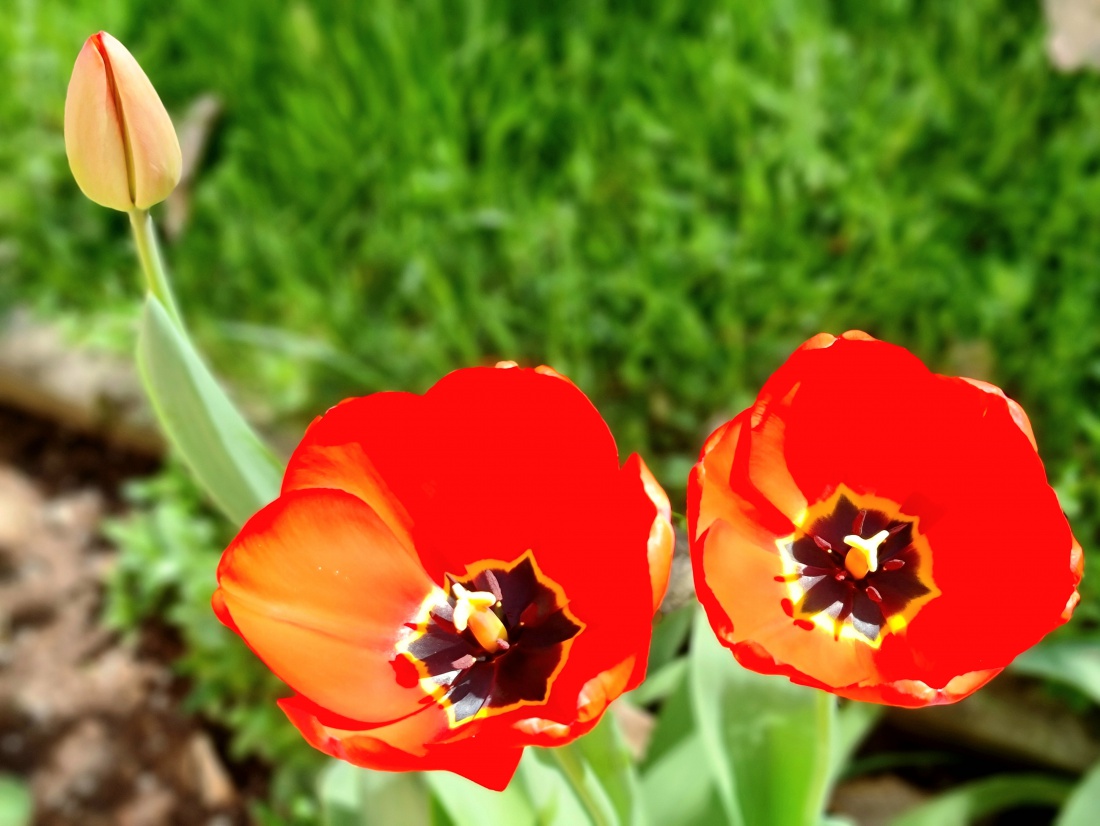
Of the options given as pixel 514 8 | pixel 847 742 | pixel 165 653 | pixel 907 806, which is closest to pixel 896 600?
pixel 847 742

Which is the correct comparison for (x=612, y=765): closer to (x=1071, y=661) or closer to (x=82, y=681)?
(x=1071, y=661)

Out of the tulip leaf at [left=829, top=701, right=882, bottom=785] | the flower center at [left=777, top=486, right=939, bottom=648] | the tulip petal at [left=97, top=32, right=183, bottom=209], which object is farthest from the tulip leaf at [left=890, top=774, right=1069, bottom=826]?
the tulip petal at [left=97, top=32, right=183, bottom=209]

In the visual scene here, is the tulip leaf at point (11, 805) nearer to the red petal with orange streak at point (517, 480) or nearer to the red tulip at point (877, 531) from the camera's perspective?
the red petal with orange streak at point (517, 480)

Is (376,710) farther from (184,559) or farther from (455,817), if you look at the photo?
(184,559)

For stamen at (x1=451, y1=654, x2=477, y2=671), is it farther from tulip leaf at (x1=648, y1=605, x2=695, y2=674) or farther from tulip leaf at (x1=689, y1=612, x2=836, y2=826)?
tulip leaf at (x1=648, y1=605, x2=695, y2=674)

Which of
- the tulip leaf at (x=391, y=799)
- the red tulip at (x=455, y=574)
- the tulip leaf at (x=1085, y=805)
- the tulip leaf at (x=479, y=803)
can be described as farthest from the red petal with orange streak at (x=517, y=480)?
the tulip leaf at (x=1085, y=805)

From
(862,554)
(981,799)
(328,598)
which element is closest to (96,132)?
(328,598)
